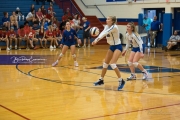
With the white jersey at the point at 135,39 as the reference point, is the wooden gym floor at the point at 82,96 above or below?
below

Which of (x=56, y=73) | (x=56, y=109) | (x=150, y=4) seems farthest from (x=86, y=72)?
(x=150, y=4)

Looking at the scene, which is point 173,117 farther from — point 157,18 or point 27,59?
point 157,18

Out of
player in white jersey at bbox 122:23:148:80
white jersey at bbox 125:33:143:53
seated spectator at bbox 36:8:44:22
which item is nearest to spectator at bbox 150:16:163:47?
seated spectator at bbox 36:8:44:22

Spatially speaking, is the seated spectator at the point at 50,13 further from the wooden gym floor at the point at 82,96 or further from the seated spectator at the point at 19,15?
the wooden gym floor at the point at 82,96

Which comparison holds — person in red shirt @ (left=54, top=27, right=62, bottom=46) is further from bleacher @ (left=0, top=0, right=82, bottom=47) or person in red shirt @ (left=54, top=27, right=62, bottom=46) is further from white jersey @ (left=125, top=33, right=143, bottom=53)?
white jersey @ (left=125, top=33, right=143, bottom=53)

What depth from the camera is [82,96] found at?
8172mm

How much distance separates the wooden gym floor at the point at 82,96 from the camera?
21.5 ft

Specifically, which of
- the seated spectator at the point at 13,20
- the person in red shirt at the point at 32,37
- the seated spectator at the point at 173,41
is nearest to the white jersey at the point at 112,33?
the person in red shirt at the point at 32,37

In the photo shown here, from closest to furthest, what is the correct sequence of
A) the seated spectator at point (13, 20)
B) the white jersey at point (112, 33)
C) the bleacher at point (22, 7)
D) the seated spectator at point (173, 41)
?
the white jersey at point (112, 33)
the seated spectator at point (173, 41)
the seated spectator at point (13, 20)
the bleacher at point (22, 7)

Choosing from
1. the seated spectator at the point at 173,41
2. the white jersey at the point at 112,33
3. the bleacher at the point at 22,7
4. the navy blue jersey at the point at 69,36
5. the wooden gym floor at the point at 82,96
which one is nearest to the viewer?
the wooden gym floor at the point at 82,96

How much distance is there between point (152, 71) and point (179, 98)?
441cm

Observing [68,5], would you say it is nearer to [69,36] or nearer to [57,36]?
[57,36]

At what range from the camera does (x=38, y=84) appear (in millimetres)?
9641
